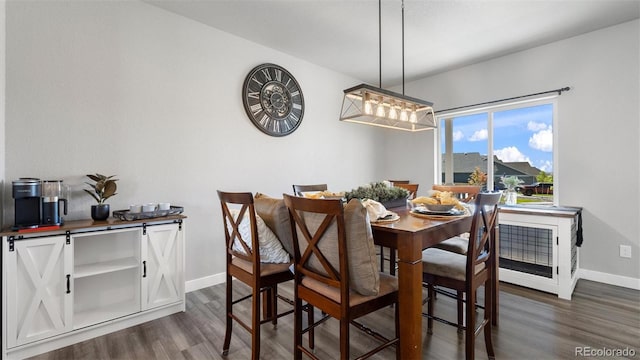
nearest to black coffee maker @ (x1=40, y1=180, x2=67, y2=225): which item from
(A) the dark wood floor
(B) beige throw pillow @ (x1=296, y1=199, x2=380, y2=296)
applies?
(A) the dark wood floor

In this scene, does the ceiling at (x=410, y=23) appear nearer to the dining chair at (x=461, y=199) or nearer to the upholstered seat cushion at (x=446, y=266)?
the dining chair at (x=461, y=199)

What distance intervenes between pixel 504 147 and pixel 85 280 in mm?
4619

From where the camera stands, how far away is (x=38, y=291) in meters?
1.81

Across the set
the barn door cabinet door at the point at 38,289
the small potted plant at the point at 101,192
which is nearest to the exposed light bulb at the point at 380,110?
the small potted plant at the point at 101,192

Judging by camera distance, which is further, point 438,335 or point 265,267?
point 438,335

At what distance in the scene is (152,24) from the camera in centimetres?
260

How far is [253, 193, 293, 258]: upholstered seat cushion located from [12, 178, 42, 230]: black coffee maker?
55.9 inches

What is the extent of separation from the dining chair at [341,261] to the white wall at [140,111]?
174 centimetres

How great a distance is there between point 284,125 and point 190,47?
126cm

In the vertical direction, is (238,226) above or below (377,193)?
below

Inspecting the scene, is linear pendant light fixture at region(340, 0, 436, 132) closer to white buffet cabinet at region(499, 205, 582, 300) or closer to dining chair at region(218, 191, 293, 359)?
dining chair at region(218, 191, 293, 359)

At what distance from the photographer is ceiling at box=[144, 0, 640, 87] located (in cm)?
256

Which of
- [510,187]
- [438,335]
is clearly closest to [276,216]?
[438,335]

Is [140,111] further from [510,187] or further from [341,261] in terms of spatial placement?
A: [510,187]
